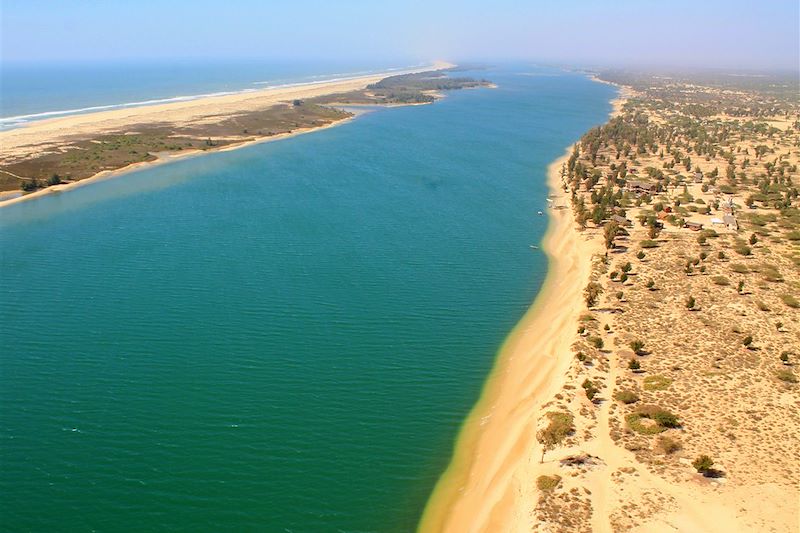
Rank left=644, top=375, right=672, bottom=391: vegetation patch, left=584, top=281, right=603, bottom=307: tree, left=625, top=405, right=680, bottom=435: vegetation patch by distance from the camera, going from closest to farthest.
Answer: left=625, top=405, right=680, bottom=435: vegetation patch → left=644, top=375, right=672, bottom=391: vegetation patch → left=584, top=281, right=603, bottom=307: tree

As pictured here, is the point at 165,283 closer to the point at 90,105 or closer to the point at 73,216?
the point at 73,216

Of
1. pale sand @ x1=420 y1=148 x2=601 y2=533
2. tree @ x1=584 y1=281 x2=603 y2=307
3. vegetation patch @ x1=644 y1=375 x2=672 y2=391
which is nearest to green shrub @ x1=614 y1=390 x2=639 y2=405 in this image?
vegetation patch @ x1=644 y1=375 x2=672 y2=391

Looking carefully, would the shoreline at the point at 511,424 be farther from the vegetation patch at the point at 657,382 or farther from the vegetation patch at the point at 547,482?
the vegetation patch at the point at 657,382

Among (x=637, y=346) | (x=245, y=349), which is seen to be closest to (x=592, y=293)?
(x=637, y=346)

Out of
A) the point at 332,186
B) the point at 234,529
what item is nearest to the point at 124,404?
the point at 234,529

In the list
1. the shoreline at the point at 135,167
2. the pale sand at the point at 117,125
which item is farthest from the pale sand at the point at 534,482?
the pale sand at the point at 117,125

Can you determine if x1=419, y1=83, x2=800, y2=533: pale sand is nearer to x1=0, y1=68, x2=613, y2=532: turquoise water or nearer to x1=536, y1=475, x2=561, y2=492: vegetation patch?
x1=536, y1=475, x2=561, y2=492: vegetation patch

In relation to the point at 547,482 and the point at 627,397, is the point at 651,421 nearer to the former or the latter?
the point at 627,397

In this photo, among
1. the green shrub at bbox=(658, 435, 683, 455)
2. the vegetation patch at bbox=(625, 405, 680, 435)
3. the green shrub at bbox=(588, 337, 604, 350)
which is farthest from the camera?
the green shrub at bbox=(588, 337, 604, 350)
